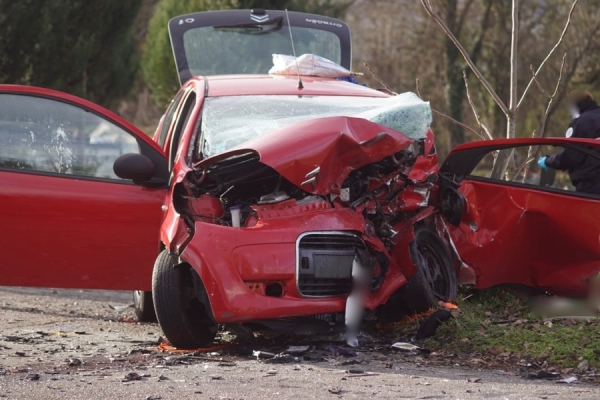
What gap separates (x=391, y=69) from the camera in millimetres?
28250

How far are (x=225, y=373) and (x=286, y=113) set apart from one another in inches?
92.0

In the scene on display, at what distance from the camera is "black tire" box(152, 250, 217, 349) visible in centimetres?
664

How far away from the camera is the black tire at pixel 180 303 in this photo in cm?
664

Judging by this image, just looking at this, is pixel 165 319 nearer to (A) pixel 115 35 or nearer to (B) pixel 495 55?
(A) pixel 115 35

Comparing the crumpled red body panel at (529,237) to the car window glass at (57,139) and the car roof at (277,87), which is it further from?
the car window glass at (57,139)

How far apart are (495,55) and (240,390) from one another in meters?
20.7

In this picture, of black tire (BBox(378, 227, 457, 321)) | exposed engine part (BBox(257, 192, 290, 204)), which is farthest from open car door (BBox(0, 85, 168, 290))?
black tire (BBox(378, 227, 457, 321))

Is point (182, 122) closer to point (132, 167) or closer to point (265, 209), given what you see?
point (132, 167)

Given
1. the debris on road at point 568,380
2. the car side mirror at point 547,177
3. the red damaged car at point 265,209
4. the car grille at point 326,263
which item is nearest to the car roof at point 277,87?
the red damaged car at point 265,209

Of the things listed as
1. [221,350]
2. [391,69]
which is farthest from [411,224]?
[391,69]

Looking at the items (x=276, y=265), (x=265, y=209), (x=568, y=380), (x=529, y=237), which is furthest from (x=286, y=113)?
(x=568, y=380)

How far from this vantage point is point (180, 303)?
6652 millimetres

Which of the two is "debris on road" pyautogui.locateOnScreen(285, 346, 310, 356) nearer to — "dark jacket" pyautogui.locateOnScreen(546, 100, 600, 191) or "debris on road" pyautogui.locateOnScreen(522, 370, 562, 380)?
"debris on road" pyautogui.locateOnScreen(522, 370, 562, 380)

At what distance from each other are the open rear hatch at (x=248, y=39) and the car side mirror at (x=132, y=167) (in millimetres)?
2709
